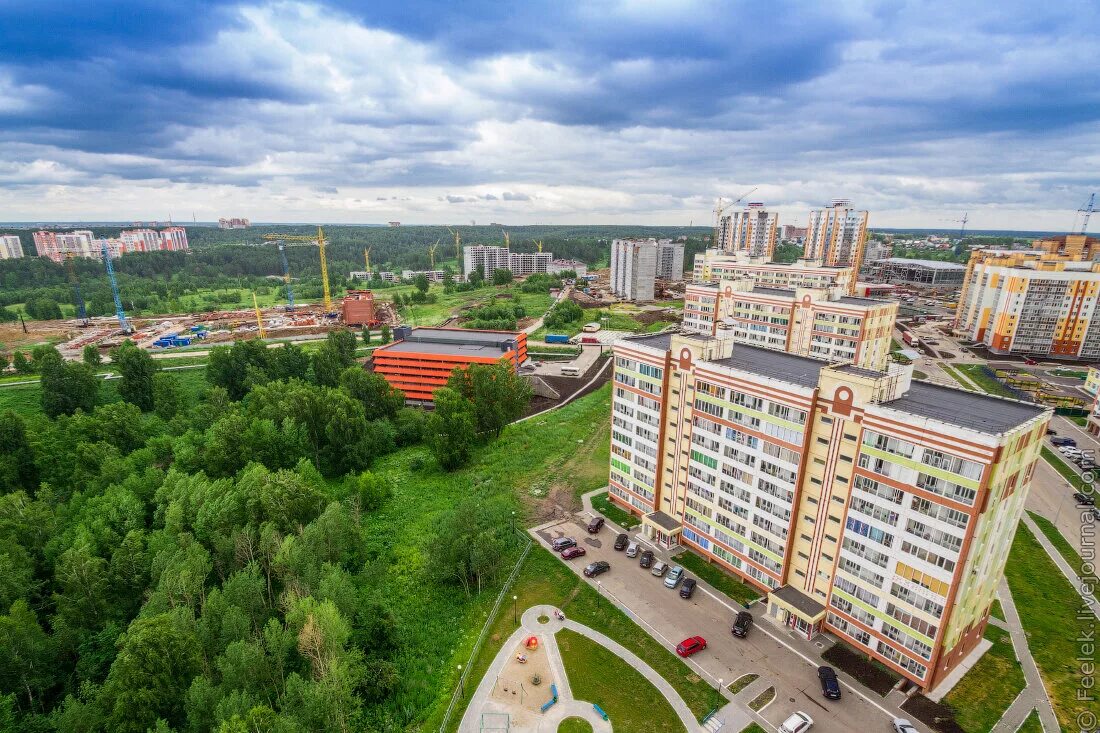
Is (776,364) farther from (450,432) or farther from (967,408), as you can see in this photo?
(450,432)

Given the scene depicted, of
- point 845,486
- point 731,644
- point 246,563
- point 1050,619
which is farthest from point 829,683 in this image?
point 246,563

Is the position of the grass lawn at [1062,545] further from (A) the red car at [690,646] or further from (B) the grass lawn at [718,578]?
(A) the red car at [690,646]

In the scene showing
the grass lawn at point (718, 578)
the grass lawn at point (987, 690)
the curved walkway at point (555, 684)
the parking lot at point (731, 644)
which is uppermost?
the grass lawn at point (987, 690)

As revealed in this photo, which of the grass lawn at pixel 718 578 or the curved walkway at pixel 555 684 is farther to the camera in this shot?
the grass lawn at pixel 718 578

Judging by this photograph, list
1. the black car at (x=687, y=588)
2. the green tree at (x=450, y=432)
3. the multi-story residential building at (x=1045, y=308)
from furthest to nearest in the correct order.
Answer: the multi-story residential building at (x=1045, y=308)
the green tree at (x=450, y=432)
the black car at (x=687, y=588)

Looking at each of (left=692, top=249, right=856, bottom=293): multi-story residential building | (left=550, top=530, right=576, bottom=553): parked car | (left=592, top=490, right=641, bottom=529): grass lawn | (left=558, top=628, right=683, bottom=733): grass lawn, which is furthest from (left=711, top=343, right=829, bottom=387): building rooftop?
(left=692, top=249, right=856, bottom=293): multi-story residential building

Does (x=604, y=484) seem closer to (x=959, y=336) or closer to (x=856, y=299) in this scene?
(x=856, y=299)

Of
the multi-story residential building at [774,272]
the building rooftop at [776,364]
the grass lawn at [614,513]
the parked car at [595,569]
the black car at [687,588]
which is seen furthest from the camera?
the multi-story residential building at [774,272]

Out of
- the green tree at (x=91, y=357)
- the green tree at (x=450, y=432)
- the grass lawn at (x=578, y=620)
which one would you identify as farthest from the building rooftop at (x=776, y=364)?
the green tree at (x=91, y=357)
